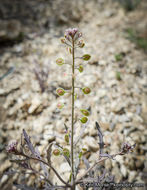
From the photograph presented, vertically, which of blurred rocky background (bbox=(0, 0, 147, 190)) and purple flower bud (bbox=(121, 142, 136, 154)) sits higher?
blurred rocky background (bbox=(0, 0, 147, 190))

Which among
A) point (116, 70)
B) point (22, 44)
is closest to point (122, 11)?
point (116, 70)

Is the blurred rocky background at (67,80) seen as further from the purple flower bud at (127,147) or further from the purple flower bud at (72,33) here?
the purple flower bud at (127,147)

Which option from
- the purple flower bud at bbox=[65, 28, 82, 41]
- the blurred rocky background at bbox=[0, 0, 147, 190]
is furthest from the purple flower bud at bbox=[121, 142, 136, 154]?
the purple flower bud at bbox=[65, 28, 82, 41]

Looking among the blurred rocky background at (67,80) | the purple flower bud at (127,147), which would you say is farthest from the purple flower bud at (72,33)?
the purple flower bud at (127,147)

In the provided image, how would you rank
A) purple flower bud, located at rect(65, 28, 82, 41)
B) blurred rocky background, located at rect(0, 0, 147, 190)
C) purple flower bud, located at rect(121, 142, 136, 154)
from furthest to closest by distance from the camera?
blurred rocky background, located at rect(0, 0, 147, 190) < purple flower bud, located at rect(121, 142, 136, 154) < purple flower bud, located at rect(65, 28, 82, 41)

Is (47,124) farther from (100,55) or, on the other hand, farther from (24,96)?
(100,55)

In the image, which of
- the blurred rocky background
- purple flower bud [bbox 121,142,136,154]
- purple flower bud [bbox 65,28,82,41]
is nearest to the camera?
purple flower bud [bbox 65,28,82,41]

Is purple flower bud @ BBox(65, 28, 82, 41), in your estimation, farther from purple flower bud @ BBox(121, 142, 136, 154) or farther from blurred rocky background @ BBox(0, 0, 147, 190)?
purple flower bud @ BBox(121, 142, 136, 154)

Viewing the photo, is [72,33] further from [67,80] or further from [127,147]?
[67,80]

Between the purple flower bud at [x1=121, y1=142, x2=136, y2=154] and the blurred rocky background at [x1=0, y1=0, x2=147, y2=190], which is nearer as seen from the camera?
the purple flower bud at [x1=121, y1=142, x2=136, y2=154]
